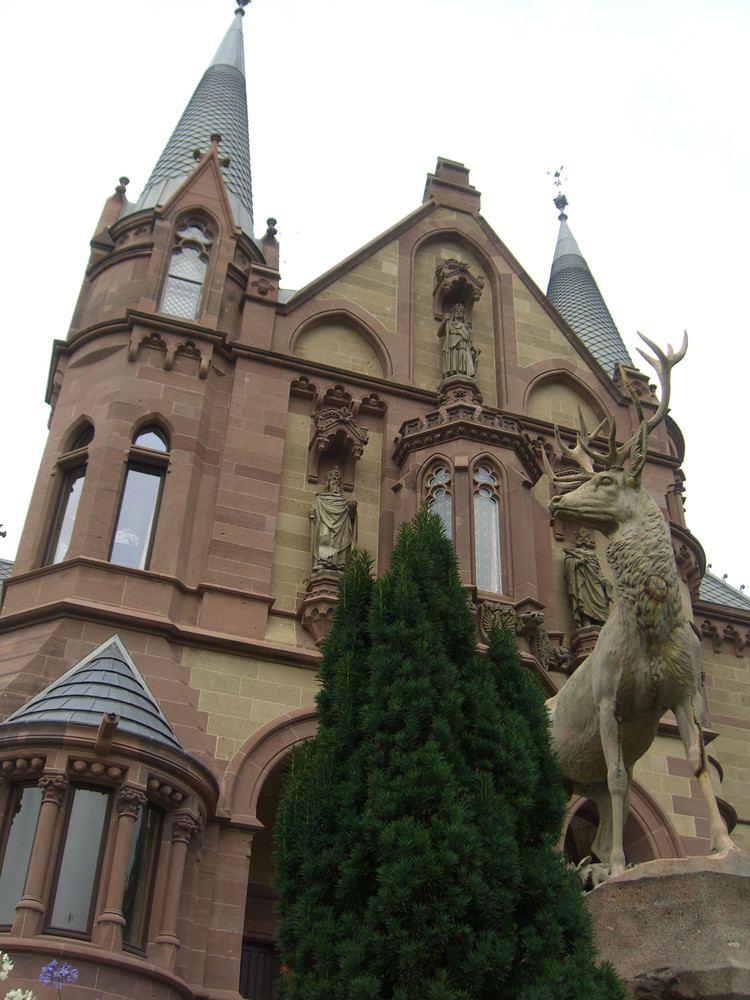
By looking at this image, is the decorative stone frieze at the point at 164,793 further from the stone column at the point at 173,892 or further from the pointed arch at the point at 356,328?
the pointed arch at the point at 356,328

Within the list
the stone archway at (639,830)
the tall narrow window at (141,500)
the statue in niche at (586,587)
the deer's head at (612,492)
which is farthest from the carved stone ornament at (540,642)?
the deer's head at (612,492)

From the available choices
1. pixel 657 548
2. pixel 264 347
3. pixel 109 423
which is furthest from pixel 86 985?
pixel 264 347

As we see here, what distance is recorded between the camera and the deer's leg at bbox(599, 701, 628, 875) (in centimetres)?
924

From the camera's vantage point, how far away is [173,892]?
39.2 ft

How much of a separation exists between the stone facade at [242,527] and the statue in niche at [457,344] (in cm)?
38

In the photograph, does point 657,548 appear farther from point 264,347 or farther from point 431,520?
point 264,347

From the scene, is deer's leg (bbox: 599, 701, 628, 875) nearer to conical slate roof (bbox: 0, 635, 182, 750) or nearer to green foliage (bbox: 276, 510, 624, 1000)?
green foliage (bbox: 276, 510, 624, 1000)

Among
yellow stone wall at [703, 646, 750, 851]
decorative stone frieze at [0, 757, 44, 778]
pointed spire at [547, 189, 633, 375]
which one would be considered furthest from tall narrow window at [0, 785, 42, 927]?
pointed spire at [547, 189, 633, 375]

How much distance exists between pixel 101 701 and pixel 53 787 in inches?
48.7

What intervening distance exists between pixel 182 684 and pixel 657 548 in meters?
6.80

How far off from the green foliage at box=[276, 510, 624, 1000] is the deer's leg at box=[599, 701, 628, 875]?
0.52 m

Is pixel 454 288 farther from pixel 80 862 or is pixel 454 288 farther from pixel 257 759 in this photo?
pixel 80 862

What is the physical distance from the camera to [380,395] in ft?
62.3

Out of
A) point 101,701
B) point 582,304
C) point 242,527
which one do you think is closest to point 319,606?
point 242,527
